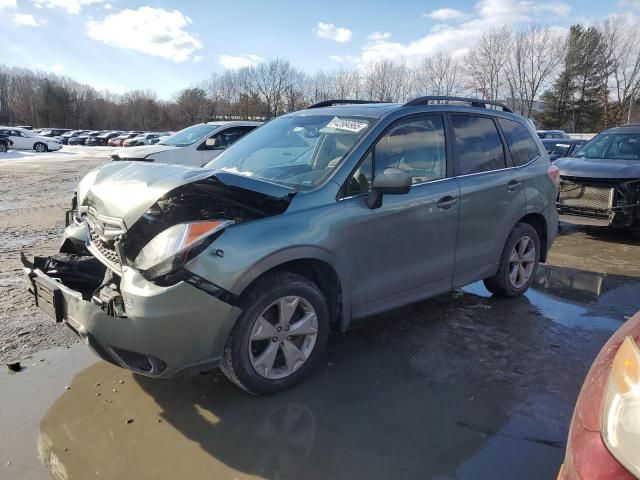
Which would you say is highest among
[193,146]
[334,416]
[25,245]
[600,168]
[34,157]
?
[193,146]

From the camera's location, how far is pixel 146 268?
2719 mm

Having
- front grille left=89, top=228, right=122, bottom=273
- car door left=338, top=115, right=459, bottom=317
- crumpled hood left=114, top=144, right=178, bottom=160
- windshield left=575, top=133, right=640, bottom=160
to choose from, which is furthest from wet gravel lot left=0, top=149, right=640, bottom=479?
crumpled hood left=114, top=144, right=178, bottom=160

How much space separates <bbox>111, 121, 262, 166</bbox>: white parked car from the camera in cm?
986

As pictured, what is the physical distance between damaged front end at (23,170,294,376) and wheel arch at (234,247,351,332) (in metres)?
0.23

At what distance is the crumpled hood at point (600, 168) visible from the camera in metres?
7.70

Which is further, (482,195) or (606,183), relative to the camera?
(606,183)

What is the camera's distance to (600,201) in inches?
311

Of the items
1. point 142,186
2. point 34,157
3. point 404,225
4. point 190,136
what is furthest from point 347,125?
point 34,157

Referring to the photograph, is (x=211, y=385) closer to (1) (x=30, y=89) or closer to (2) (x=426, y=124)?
(2) (x=426, y=124)

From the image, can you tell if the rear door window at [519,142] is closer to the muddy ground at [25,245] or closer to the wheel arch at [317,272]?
the wheel arch at [317,272]

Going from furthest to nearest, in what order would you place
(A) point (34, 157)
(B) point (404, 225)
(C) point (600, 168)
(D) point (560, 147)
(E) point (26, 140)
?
(E) point (26, 140) → (A) point (34, 157) → (D) point (560, 147) → (C) point (600, 168) → (B) point (404, 225)

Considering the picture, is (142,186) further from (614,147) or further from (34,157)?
(34,157)

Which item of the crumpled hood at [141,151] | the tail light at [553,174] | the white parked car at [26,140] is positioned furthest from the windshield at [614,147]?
the white parked car at [26,140]

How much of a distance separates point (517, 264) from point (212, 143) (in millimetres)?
7594
